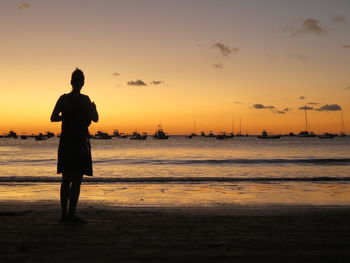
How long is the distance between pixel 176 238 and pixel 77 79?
288cm

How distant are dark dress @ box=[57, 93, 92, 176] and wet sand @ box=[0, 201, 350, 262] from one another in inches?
33.1

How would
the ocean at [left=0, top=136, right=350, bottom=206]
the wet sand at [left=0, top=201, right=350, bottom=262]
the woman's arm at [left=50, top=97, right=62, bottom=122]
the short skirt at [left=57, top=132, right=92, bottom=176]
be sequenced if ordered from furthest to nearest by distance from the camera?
the ocean at [left=0, top=136, right=350, bottom=206], the woman's arm at [left=50, top=97, right=62, bottom=122], the short skirt at [left=57, top=132, right=92, bottom=176], the wet sand at [left=0, top=201, right=350, bottom=262]

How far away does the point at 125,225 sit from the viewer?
18.4 feet

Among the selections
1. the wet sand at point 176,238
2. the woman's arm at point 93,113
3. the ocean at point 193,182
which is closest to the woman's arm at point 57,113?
the woman's arm at point 93,113

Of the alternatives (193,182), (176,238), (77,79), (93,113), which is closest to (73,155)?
(93,113)

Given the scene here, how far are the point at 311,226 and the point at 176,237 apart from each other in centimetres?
201

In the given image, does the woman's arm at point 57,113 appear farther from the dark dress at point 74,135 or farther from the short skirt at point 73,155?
the short skirt at point 73,155

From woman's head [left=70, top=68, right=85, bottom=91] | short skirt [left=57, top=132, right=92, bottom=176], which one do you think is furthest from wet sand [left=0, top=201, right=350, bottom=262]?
woman's head [left=70, top=68, right=85, bottom=91]

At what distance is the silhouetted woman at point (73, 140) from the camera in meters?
5.93

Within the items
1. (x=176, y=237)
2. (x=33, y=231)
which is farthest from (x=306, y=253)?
(x=33, y=231)

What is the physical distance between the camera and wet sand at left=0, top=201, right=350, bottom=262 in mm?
3821

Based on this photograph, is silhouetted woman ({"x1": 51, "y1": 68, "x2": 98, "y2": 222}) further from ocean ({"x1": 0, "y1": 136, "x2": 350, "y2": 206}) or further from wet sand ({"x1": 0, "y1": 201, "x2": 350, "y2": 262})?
ocean ({"x1": 0, "y1": 136, "x2": 350, "y2": 206})

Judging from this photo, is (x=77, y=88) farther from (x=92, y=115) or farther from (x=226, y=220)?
(x=226, y=220)

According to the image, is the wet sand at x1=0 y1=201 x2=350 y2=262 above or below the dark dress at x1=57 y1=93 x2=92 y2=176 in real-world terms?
below
